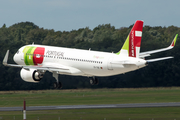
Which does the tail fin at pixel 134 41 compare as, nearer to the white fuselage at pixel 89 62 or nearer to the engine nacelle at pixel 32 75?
the white fuselage at pixel 89 62

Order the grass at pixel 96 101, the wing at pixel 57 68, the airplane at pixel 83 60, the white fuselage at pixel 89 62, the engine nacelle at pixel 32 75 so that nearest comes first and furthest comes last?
the white fuselage at pixel 89 62
the airplane at pixel 83 60
the wing at pixel 57 68
the engine nacelle at pixel 32 75
the grass at pixel 96 101

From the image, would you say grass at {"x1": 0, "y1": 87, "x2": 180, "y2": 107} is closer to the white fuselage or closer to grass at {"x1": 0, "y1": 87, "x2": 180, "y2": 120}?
grass at {"x1": 0, "y1": 87, "x2": 180, "y2": 120}

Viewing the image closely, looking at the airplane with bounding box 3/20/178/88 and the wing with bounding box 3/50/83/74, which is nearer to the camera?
the airplane with bounding box 3/20/178/88

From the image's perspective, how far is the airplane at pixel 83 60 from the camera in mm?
73375

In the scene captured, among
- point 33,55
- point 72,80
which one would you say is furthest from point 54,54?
point 72,80

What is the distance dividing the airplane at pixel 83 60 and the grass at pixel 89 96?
44.3m

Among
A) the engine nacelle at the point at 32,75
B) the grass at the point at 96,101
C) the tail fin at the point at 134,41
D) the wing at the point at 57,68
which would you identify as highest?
the tail fin at the point at 134,41

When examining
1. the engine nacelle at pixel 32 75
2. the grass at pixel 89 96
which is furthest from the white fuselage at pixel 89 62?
the grass at pixel 89 96

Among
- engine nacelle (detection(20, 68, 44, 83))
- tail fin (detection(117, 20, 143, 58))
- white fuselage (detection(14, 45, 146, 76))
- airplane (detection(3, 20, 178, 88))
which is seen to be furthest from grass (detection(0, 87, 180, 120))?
tail fin (detection(117, 20, 143, 58))

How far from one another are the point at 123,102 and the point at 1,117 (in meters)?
40.1

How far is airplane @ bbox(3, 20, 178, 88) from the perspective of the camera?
241 feet

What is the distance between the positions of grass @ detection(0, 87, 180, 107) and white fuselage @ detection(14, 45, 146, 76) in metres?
46.4

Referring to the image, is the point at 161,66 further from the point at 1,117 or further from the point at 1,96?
the point at 1,117

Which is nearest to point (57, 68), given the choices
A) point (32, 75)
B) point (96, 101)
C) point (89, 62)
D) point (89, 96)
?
point (32, 75)
